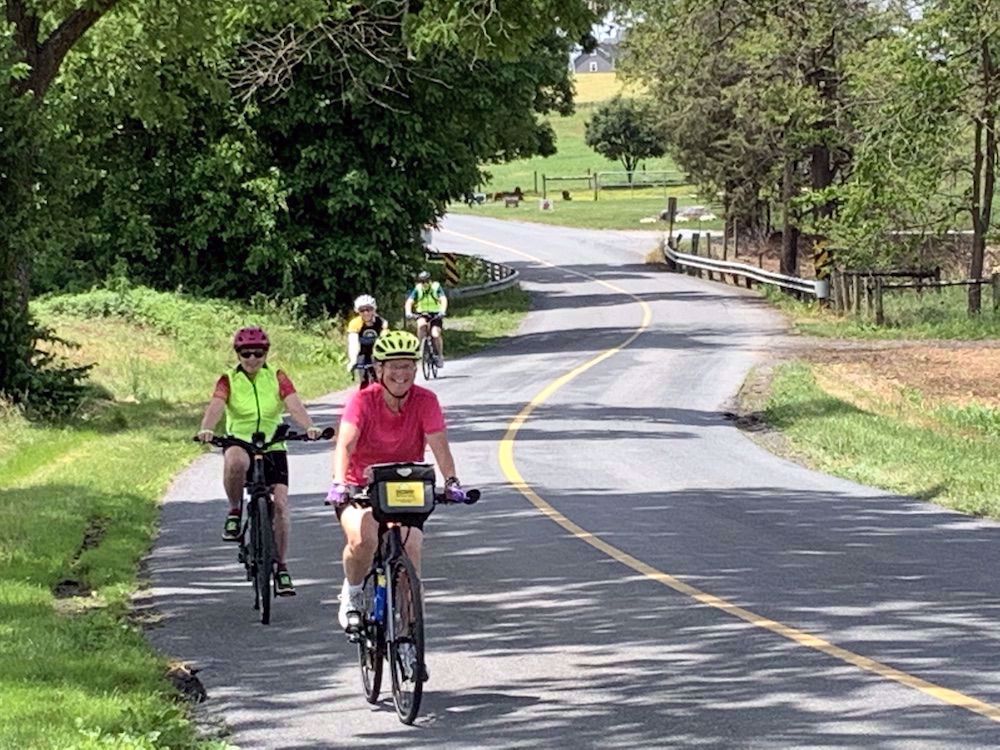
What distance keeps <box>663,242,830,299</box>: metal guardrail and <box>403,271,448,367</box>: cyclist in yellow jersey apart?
1952 cm

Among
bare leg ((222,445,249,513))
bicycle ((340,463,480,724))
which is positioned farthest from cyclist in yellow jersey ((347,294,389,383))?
bicycle ((340,463,480,724))

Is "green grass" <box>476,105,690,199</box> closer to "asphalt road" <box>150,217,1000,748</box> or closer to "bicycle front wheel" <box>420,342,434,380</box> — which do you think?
"bicycle front wheel" <box>420,342,434,380</box>

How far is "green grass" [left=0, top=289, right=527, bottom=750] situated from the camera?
8.83 metres

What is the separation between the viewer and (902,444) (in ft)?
71.0

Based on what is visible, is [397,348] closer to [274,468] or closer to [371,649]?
[371,649]

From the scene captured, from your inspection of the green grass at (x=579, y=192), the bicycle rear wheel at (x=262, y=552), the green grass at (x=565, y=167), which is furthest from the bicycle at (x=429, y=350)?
the green grass at (x=565, y=167)

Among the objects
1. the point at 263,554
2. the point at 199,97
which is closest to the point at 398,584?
the point at 263,554

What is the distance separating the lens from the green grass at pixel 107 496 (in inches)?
348

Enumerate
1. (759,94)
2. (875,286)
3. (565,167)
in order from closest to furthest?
(875,286) < (759,94) < (565,167)

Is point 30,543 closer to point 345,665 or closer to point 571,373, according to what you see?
point 345,665

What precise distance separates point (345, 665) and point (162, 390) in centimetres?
2047

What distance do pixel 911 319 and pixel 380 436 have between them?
38037 millimetres

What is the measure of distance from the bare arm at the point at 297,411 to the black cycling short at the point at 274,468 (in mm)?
286

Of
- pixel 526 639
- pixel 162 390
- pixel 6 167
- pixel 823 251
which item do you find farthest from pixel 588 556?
pixel 823 251
